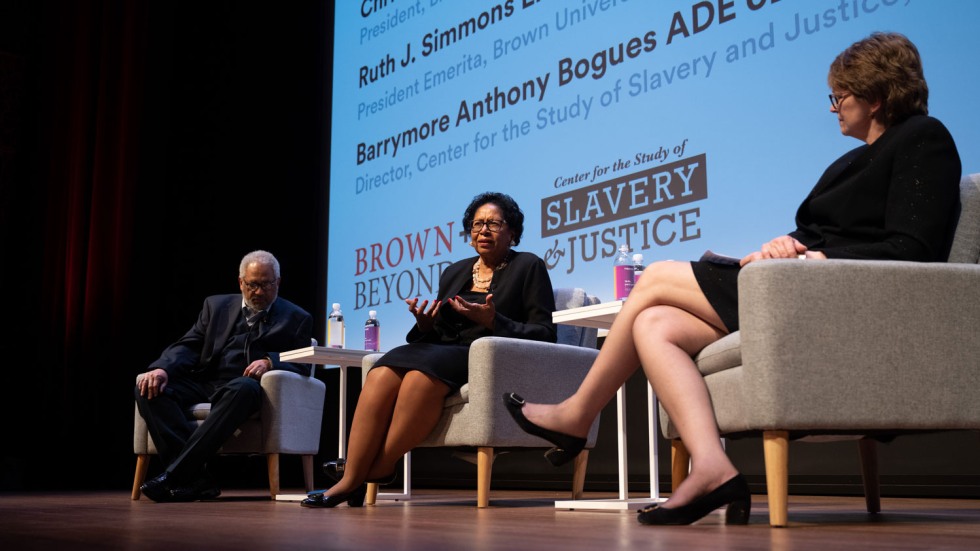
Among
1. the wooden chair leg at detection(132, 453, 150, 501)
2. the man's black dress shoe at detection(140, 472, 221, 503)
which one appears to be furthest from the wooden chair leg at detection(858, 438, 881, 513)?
the wooden chair leg at detection(132, 453, 150, 501)

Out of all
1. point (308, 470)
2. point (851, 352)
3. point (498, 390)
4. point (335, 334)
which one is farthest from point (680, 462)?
point (335, 334)

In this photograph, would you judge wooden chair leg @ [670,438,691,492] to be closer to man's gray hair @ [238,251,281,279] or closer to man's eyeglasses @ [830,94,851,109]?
man's eyeglasses @ [830,94,851,109]

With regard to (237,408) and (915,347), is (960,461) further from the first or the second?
(237,408)

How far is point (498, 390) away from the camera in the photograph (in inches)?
113

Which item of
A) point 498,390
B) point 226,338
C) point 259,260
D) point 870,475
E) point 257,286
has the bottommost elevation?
point 870,475

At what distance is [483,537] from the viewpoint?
60.4 inches

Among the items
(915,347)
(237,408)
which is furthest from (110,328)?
(915,347)

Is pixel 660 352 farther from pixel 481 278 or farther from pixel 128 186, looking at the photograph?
pixel 128 186

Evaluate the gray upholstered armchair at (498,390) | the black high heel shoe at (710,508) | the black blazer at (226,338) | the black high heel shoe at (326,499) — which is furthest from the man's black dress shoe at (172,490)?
the black high heel shoe at (710,508)

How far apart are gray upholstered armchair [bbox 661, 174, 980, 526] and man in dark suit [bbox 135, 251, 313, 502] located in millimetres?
2331

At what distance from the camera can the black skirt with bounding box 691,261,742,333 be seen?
2.00 metres

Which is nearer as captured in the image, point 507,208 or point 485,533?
point 485,533

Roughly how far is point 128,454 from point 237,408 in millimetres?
2389

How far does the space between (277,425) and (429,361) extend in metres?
1.15
